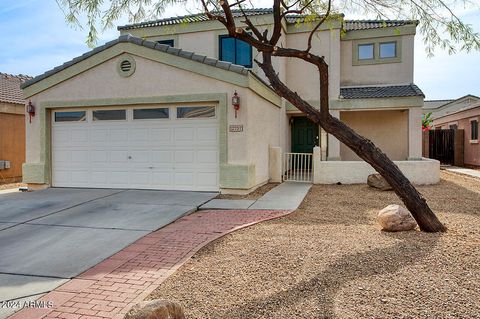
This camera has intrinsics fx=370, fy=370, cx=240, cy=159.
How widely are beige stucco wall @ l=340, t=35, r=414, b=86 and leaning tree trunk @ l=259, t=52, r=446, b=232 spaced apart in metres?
11.4

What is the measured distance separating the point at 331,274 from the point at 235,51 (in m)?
12.6

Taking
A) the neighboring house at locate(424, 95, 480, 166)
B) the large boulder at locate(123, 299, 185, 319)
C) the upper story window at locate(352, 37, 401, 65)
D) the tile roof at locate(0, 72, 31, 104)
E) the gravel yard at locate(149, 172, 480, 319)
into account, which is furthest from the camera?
the neighboring house at locate(424, 95, 480, 166)

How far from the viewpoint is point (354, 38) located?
1730cm

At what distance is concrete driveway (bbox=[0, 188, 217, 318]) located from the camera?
15.3ft

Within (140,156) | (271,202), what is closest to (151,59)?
(140,156)

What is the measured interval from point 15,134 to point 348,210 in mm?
14204

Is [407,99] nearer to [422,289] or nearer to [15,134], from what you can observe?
[422,289]

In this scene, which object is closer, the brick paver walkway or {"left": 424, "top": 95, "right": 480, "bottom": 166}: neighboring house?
the brick paver walkway

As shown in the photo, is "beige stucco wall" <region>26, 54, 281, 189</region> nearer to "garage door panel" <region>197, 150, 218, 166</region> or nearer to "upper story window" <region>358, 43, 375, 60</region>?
"garage door panel" <region>197, 150, 218, 166</region>

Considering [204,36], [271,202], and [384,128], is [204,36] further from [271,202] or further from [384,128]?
[271,202]

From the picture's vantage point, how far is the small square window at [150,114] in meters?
11.3

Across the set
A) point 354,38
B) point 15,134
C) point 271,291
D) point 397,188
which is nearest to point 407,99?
point 354,38

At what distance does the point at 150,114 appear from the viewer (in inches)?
448

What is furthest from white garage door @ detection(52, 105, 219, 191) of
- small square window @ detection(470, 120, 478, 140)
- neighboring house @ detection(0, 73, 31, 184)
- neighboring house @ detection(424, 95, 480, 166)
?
small square window @ detection(470, 120, 478, 140)
